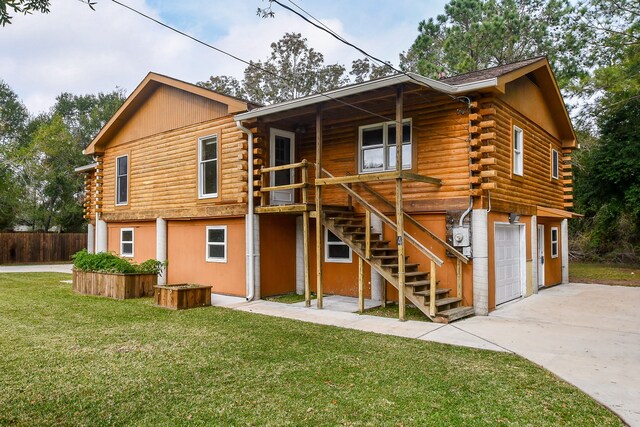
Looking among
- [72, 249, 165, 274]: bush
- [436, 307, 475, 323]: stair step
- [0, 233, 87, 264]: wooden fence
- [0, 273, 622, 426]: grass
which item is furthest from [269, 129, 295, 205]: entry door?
[0, 233, 87, 264]: wooden fence

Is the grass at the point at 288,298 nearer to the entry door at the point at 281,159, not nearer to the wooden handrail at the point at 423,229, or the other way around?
the entry door at the point at 281,159

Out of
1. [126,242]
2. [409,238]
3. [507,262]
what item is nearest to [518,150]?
[507,262]

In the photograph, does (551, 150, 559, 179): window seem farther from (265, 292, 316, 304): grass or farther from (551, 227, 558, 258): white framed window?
(265, 292, 316, 304): grass

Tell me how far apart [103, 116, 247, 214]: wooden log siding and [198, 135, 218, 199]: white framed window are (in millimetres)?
159

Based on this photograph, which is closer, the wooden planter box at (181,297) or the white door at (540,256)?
the wooden planter box at (181,297)

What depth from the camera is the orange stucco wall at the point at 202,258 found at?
11195 millimetres

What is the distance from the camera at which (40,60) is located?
59.4ft

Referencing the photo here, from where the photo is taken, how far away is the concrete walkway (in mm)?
4883

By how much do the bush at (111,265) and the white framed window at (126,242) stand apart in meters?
2.92

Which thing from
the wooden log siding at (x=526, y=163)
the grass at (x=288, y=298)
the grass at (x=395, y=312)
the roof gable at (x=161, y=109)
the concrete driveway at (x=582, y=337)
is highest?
the roof gable at (x=161, y=109)

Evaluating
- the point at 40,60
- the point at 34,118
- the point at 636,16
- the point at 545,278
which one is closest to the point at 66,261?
the point at 40,60

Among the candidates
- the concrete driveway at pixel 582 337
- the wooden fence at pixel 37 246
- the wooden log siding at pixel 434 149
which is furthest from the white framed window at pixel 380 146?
the wooden fence at pixel 37 246

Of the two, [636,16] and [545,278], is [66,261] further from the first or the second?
[636,16]

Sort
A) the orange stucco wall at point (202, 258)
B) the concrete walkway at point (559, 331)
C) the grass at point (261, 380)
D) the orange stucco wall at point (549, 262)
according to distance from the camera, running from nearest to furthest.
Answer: the grass at point (261, 380), the concrete walkway at point (559, 331), the orange stucco wall at point (202, 258), the orange stucco wall at point (549, 262)
